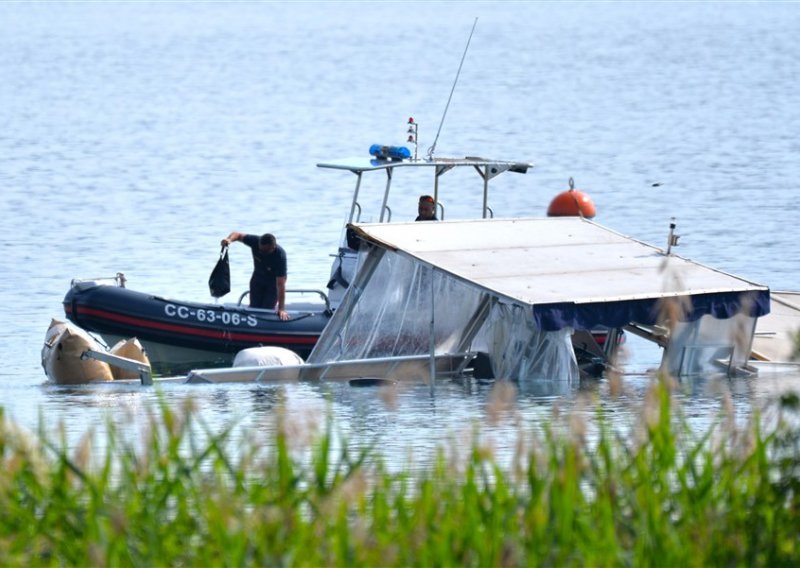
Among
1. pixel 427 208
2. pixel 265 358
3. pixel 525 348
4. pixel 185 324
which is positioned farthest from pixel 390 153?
pixel 525 348

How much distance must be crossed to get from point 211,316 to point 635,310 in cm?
537

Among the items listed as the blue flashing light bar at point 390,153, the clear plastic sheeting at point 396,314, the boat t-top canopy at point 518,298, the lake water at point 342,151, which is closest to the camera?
the boat t-top canopy at point 518,298

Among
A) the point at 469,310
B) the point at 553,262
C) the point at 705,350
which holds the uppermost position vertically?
the point at 553,262

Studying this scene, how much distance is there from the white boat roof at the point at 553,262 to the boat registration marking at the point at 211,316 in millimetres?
2386

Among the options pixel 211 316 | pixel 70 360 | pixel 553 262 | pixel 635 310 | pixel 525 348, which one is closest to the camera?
pixel 635 310

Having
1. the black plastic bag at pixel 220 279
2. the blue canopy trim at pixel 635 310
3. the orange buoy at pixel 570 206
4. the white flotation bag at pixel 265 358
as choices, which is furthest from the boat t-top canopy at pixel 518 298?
the orange buoy at pixel 570 206

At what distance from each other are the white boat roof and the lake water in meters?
0.94

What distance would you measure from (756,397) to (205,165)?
34682 mm

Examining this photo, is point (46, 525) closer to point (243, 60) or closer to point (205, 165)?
point (205, 165)

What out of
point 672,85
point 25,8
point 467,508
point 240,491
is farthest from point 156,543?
point 25,8

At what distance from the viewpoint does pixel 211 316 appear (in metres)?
21.0

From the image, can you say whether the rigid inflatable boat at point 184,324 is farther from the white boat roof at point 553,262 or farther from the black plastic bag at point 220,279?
the white boat roof at point 553,262

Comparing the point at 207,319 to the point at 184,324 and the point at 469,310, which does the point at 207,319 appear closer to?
the point at 184,324

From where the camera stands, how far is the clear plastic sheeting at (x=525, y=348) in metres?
18.1
